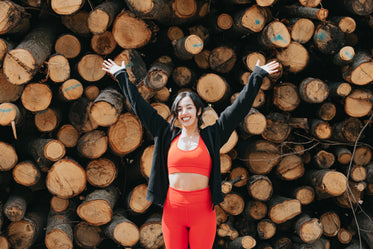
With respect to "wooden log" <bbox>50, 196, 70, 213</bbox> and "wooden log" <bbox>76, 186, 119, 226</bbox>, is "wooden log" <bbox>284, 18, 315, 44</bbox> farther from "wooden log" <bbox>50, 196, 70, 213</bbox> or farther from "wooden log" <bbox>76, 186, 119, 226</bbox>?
"wooden log" <bbox>50, 196, 70, 213</bbox>

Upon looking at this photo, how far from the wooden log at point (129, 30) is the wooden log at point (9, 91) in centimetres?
89

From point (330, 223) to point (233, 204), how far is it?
1.00 metres

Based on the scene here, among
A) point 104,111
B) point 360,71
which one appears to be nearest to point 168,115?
point 104,111

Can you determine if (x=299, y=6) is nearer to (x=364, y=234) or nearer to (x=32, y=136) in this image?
(x=364, y=234)

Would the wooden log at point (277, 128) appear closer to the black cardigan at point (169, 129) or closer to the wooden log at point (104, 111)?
the black cardigan at point (169, 129)

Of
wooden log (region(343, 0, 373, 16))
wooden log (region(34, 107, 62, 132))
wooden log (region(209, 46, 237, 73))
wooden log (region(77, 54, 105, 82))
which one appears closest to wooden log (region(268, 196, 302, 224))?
wooden log (region(209, 46, 237, 73))

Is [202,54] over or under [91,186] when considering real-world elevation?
over

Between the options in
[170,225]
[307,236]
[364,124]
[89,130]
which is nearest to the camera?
[170,225]

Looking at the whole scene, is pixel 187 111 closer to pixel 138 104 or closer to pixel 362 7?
pixel 138 104

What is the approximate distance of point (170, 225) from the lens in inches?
70.3

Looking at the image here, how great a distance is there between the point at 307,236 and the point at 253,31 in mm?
1909

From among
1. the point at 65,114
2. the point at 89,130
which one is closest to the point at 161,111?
the point at 89,130

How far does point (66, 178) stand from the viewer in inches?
92.0

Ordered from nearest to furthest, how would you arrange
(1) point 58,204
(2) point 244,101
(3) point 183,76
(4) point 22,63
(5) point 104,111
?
(2) point 244,101 → (4) point 22,63 → (5) point 104,111 → (1) point 58,204 → (3) point 183,76
